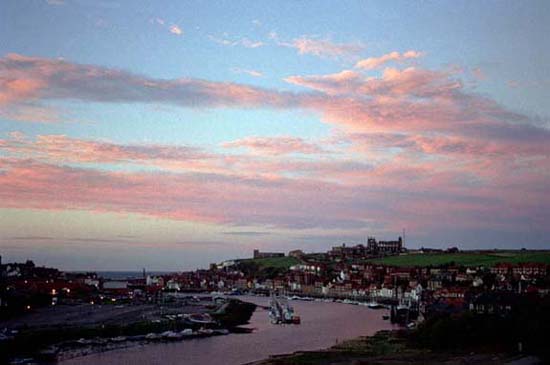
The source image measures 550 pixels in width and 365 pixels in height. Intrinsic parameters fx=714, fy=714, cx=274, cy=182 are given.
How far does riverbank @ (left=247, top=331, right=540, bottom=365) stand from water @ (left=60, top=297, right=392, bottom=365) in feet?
8.00

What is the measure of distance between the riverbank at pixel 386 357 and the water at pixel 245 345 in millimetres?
2438

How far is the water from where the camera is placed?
3525 centimetres

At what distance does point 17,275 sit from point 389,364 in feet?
293

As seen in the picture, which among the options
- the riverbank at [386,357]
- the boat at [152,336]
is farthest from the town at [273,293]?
the riverbank at [386,357]

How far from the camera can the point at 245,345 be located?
140 ft

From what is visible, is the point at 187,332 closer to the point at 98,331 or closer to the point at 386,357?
the point at 98,331

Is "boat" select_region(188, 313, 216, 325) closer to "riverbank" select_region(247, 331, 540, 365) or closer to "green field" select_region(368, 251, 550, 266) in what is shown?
"riverbank" select_region(247, 331, 540, 365)

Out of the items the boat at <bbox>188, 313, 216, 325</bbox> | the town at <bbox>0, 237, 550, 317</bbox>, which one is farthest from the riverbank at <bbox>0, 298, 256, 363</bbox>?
the town at <bbox>0, 237, 550, 317</bbox>

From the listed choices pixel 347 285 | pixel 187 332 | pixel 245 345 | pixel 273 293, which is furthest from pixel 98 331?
pixel 347 285

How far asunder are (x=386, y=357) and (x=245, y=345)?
11448 millimetres

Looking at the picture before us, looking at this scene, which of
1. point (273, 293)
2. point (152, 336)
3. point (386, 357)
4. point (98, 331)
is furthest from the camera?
point (273, 293)

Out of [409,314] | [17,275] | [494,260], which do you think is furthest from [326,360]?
[494,260]

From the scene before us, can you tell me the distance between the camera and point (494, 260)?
5064 inches

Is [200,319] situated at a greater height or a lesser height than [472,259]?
lesser
